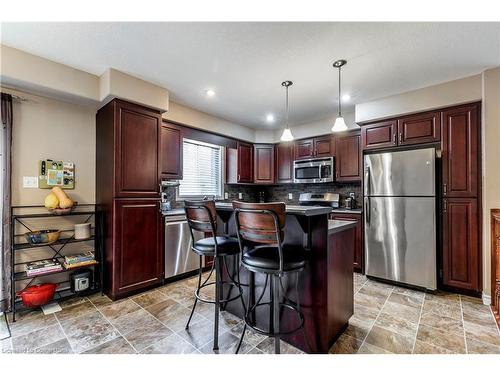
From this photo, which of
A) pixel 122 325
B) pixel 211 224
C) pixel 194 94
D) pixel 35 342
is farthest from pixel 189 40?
pixel 35 342

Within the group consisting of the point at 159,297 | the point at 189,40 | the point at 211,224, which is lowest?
the point at 159,297

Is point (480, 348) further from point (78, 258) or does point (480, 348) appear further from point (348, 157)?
point (78, 258)

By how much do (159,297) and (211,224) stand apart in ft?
5.11

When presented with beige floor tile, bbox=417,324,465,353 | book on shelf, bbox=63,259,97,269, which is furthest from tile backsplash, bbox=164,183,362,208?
beige floor tile, bbox=417,324,465,353

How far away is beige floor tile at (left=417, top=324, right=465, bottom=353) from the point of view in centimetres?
175

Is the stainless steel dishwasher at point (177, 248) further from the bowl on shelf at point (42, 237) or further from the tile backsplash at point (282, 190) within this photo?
the bowl on shelf at point (42, 237)

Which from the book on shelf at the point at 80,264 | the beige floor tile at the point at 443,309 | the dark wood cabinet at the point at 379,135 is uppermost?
the dark wood cabinet at the point at 379,135

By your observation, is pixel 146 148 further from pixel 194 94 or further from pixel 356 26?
pixel 356 26

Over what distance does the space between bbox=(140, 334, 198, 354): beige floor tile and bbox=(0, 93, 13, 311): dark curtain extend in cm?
165

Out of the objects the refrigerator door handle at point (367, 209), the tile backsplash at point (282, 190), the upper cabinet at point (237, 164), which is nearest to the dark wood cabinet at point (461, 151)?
the refrigerator door handle at point (367, 209)

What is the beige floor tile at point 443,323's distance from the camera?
1974 mm

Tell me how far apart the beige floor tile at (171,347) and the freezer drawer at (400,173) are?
2751 millimetres

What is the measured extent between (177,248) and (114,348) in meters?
1.45
